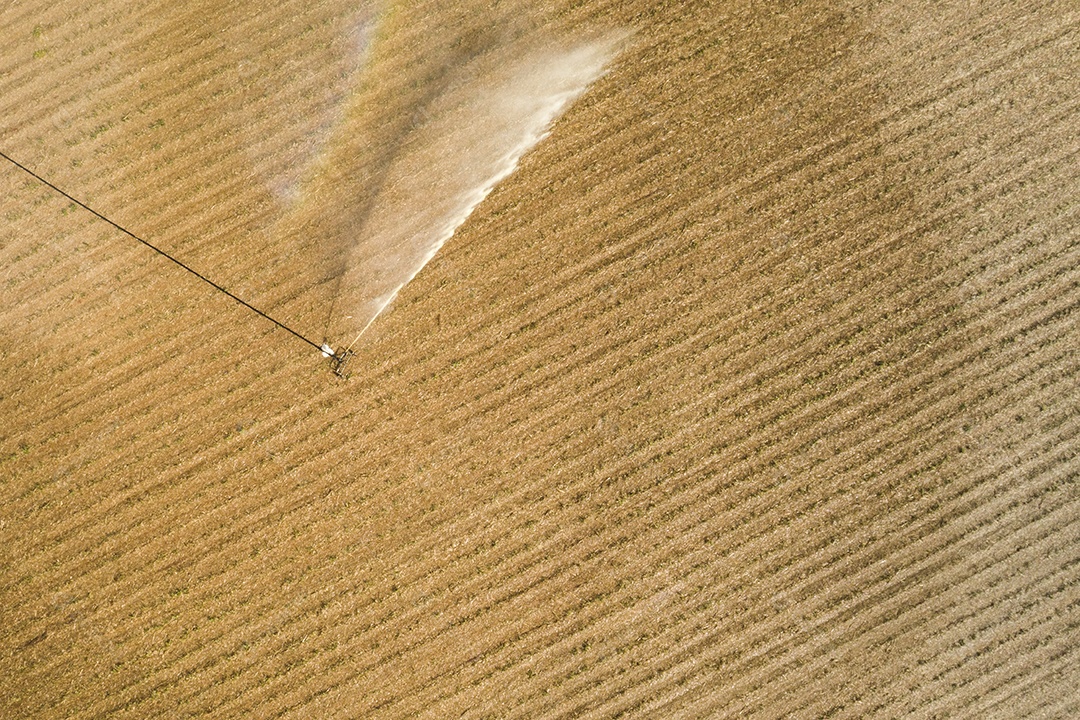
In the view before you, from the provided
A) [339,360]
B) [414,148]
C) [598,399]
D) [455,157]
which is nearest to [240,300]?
[339,360]

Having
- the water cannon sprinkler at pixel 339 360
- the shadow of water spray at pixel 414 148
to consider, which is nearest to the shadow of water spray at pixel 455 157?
the shadow of water spray at pixel 414 148

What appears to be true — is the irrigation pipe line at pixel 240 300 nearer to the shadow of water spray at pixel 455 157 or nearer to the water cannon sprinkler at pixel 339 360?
the water cannon sprinkler at pixel 339 360

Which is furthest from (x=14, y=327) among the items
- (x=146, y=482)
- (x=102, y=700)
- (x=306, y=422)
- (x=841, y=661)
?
(x=841, y=661)

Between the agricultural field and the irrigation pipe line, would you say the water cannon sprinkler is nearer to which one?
the irrigation pipe line

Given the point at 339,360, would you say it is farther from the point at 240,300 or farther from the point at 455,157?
the point at 455,157

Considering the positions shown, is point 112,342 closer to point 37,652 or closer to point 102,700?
point 37,652

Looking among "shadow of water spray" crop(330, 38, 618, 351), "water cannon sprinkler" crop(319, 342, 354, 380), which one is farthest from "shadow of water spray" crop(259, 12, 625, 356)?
"water cannon sprinkler" crop(319, 342, 354, 380)
